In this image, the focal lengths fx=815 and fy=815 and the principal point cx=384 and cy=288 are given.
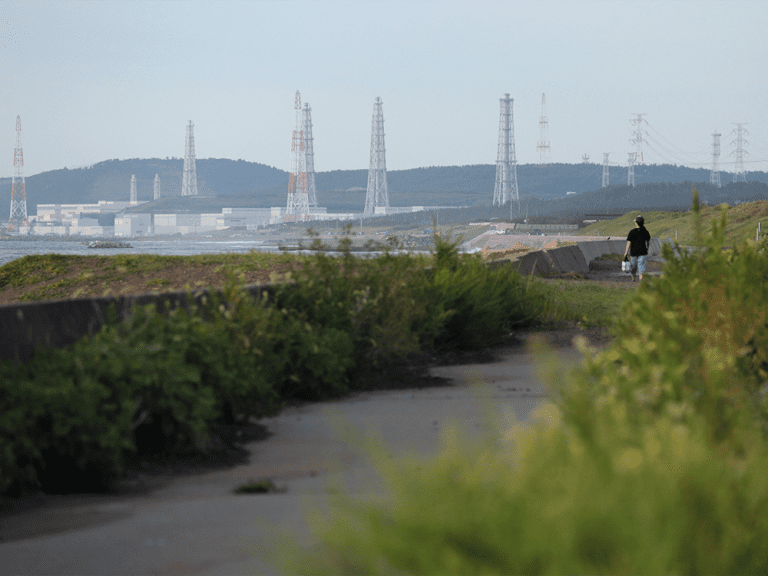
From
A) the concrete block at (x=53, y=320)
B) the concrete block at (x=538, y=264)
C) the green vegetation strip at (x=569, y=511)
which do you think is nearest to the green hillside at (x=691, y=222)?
the concrete block at (x=538, y=264)

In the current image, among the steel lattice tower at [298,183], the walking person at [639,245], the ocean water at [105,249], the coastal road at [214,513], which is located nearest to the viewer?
the coastal road at [214,513]

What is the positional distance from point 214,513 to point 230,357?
174cm

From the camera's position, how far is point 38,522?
373cm

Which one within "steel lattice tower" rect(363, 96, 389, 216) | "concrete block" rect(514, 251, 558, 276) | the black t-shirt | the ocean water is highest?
"steel lattice tower" rect(363, 96, 389, 216)

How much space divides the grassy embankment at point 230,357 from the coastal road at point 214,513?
10.6 inches

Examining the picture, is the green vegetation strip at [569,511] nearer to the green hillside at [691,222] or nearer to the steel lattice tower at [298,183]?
the green hillside at [691,222]

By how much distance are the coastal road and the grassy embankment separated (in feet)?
0.89

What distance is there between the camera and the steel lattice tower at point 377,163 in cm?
14800

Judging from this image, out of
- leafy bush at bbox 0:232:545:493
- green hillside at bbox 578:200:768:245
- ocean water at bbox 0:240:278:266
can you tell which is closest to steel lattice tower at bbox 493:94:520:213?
ocean water at bbox 0:240:278:266

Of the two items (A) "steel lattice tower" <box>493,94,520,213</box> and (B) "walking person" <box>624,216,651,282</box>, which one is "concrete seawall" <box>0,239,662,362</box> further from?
(A) "steel lattice tower" <box>493,94,520,213</box>

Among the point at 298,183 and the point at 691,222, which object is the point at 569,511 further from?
the point at 298,183

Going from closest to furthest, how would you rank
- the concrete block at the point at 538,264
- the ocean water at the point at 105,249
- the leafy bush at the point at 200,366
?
the leafy bush at the point at 200,366
the concrete block at the point at 538,264
the ocean water at the point at 105,249

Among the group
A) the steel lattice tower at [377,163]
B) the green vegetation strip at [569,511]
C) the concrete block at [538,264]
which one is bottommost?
the concrete block at [538,264]

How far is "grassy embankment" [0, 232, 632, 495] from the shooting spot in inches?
163
